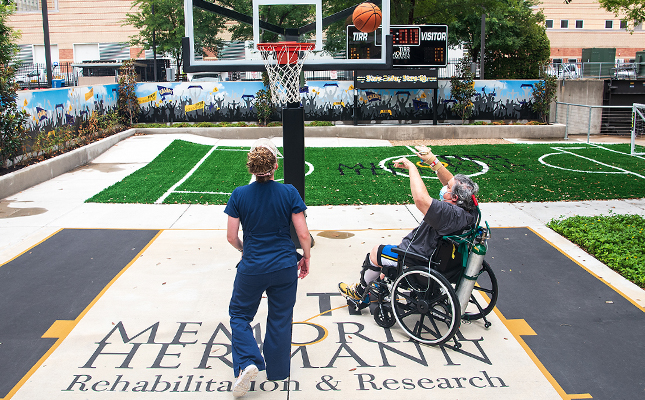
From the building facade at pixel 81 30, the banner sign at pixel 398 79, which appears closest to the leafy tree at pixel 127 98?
the banner sign at pixel 398 79

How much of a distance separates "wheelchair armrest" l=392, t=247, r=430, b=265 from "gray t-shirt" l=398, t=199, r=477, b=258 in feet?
0.12

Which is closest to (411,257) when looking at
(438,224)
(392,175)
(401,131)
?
(438,224)

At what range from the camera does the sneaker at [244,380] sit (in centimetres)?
381

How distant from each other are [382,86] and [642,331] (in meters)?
15.0

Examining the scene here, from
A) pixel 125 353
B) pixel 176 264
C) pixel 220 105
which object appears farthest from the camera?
pixel 220 105

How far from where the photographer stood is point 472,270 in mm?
4523

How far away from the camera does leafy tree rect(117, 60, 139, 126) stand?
18844 millimetres

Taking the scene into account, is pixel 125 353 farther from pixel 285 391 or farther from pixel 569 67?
pixel 569 67

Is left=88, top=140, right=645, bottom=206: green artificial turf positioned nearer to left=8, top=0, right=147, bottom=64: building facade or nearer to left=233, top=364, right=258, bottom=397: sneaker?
left=233, top=364, right=258, bottom=397: sneaker

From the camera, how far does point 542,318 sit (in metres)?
5.23

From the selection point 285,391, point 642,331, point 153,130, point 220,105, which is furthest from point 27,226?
point 220,105

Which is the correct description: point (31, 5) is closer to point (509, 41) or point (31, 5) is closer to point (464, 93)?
point (509, 41)

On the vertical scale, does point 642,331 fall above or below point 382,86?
below

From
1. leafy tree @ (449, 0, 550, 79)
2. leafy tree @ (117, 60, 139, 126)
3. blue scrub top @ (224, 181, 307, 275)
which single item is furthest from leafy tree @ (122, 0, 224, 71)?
blue scrub top @ (224, 181, 307, 275)
